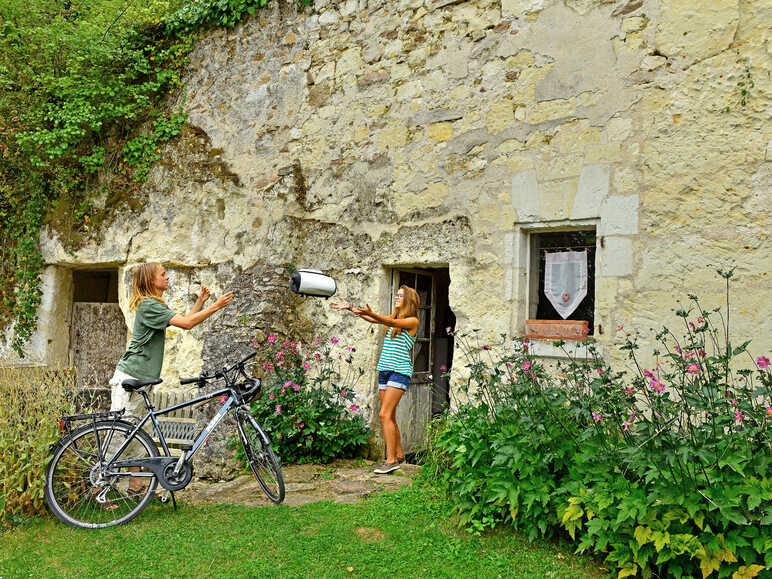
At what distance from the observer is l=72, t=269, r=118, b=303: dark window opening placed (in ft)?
29.1

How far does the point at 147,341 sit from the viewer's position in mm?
4621

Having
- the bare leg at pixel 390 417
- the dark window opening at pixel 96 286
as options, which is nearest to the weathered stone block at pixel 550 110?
the bare leg at pixel 390 417

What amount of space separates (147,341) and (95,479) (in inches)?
39.6

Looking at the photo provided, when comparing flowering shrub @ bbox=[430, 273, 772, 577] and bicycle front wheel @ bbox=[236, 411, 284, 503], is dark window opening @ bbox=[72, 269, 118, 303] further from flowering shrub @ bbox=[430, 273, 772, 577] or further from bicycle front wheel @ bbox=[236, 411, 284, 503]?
flowering shrub @ bbox=[430, 273, 772, 577]

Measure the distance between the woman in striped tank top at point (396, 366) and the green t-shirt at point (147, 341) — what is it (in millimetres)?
1587

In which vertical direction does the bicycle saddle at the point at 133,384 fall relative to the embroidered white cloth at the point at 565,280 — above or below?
below

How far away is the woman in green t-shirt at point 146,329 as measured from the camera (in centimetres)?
455

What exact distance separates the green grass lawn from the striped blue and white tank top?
1421mm

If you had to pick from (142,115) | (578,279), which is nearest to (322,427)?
(578,279)

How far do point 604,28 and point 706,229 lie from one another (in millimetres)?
1799

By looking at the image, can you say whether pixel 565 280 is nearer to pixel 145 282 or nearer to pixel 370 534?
pixel 370 534

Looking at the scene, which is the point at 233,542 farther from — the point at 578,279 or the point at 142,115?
the point at 142,115

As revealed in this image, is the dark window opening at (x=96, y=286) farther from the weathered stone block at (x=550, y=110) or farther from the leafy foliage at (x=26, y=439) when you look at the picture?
the weathered stone block at (x=550, y=110)

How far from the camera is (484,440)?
4.02m
